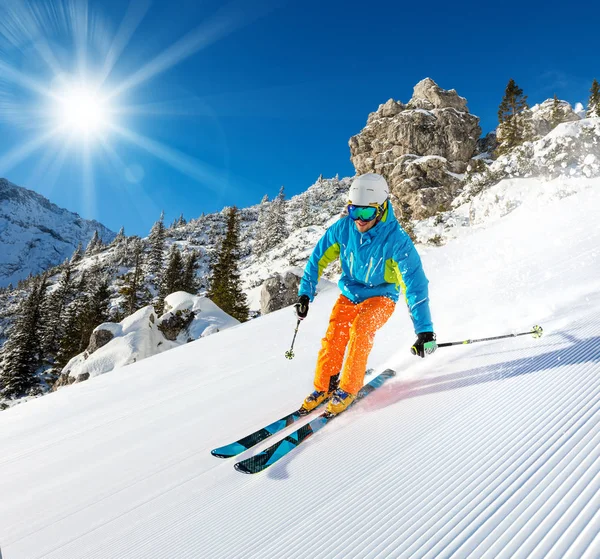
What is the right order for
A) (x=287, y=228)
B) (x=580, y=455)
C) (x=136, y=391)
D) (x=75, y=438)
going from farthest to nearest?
(x=287, y=228) < (x=136, y=391) < (x=75, y=438) < (x=580, y=455)

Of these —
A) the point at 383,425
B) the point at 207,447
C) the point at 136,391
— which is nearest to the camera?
the point at 383,425

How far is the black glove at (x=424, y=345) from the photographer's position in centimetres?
309

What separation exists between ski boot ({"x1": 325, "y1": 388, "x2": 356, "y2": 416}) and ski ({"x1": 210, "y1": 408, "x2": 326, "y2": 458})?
1.06ft

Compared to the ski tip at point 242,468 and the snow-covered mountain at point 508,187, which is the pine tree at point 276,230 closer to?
the snow-covered mountain at point 508,187

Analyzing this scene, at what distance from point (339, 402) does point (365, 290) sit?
119 centimetres

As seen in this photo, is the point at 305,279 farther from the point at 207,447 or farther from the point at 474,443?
the point at 474,443

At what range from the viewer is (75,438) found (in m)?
3.95

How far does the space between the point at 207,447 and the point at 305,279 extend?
1994 millimetres

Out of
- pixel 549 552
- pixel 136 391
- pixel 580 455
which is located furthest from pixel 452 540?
pixel 136 391

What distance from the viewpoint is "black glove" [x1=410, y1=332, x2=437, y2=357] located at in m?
3.09

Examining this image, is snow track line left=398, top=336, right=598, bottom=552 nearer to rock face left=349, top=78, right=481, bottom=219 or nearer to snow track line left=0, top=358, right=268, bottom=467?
snow track line left=0, top=358, right=268, bottom=467

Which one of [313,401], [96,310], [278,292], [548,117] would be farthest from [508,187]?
[548,117]

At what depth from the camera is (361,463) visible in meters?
→ 2.29

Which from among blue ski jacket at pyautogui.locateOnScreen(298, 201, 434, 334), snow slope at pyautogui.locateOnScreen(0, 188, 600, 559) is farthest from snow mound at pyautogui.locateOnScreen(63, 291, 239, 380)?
blue ski jacket at pyautogui.locateOnScreen(298, 201, 434, 334)
